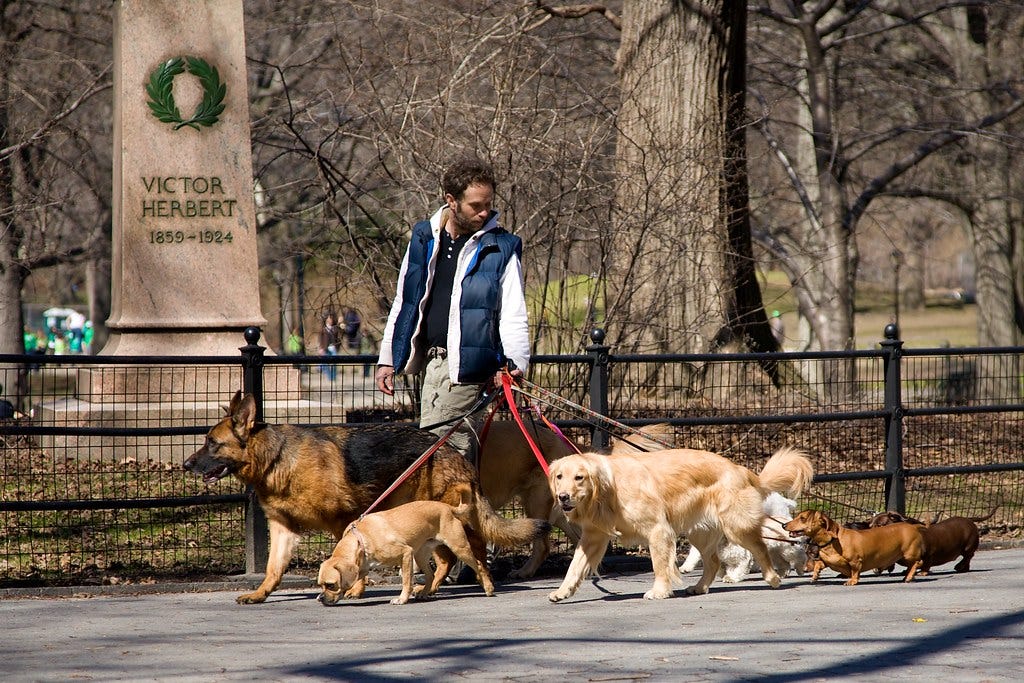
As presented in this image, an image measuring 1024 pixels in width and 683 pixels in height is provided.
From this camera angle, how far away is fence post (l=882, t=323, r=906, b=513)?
10.2 metres

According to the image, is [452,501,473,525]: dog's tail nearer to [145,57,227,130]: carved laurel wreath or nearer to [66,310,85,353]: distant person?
[145,57,227,130]: carved laurel wreath

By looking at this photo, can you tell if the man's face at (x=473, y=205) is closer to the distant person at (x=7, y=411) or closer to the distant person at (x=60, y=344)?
the distant person at (x=7, y=411)

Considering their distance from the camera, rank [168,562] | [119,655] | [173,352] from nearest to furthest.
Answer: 1. [119,655]
2. [168,562]
3. [173,352]

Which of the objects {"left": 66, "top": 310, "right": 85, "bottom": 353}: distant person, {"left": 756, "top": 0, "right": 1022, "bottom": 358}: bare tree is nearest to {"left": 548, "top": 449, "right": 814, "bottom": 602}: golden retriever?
{"left": 756, "top": 0, "right": 1022, "bottom": 358}: bare tree

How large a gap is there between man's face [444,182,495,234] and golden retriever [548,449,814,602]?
1556 mm

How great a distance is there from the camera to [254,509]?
8.60 meters

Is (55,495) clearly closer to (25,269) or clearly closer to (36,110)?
(25,269)

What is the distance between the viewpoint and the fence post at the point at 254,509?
8.39 metres

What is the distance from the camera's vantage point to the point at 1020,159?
23.9 metres

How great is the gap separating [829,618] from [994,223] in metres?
20.0

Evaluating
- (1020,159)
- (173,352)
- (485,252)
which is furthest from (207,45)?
(1020,159)

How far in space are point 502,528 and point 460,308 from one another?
136 centimetres

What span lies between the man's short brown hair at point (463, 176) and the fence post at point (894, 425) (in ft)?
13.6

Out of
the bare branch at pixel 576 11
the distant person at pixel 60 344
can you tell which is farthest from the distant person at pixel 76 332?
the bare branch at pixel 576 11
